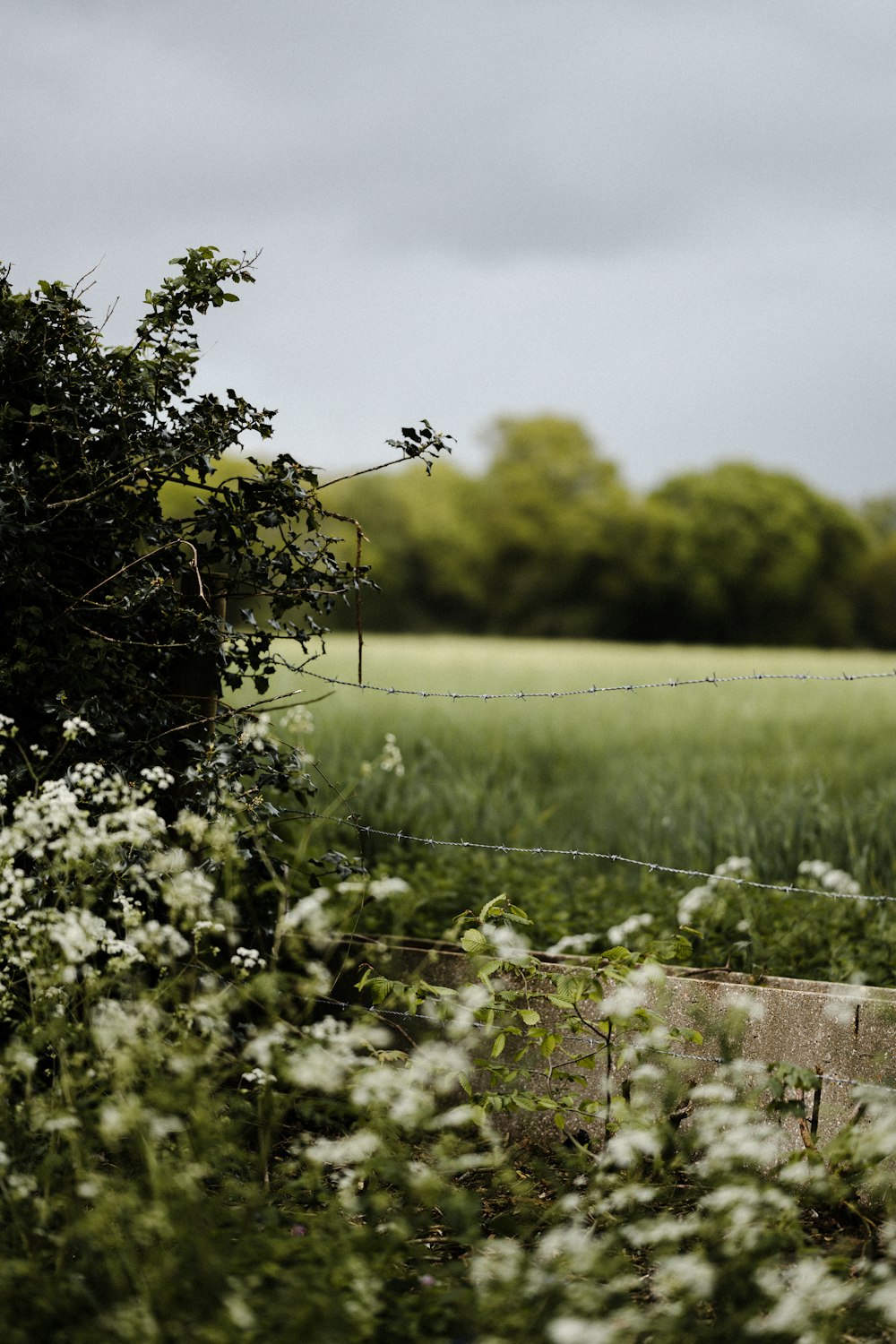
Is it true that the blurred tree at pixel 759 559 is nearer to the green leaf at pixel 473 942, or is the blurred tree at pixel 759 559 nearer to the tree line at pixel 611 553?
the tree line at pixel 611 553

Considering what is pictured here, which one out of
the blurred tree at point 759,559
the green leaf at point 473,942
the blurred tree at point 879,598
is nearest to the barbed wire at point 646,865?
the green leaf at point 473,942

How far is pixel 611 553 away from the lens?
193ft

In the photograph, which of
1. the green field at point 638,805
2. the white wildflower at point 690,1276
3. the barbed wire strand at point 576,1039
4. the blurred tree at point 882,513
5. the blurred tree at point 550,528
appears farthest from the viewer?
the blurred tree at point 882,513

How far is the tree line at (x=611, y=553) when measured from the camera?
5775cm

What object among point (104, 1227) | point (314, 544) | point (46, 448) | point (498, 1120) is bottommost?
point (498, 1120)

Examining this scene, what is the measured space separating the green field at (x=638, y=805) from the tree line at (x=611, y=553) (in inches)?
1686

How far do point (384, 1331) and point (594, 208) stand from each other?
7.67 metres

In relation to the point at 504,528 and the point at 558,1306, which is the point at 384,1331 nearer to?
the point at 558,1306

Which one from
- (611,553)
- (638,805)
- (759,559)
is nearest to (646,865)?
(638,805)

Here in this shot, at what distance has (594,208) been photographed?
8398 mm

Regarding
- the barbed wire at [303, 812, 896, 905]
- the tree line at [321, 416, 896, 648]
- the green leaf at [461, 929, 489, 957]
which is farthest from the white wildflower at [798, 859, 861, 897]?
the tree line at [321, 416, 896, 648]

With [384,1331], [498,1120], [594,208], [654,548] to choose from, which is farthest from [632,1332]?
[654,548]

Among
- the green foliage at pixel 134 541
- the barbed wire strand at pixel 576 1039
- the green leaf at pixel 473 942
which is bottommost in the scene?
the barbed wire strand at pixel 576 1039

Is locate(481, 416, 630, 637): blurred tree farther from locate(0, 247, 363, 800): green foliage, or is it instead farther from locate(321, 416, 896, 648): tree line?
locate(0, 247, 363, 800): green foliage
